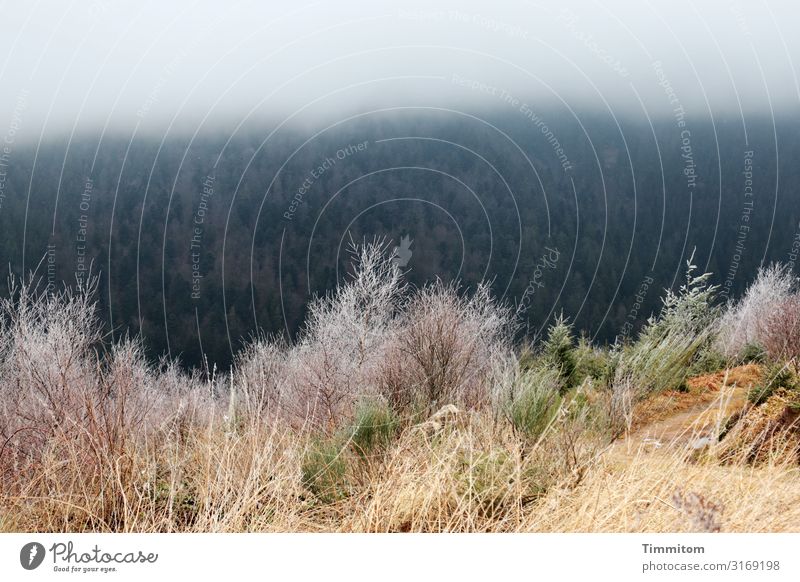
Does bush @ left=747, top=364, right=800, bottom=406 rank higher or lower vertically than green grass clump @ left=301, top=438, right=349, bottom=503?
higher

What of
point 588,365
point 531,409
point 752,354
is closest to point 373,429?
point 531,409

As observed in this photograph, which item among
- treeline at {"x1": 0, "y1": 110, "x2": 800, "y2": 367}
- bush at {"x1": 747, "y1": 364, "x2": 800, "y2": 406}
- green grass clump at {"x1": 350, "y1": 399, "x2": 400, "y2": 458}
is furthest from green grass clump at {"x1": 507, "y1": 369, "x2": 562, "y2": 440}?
treeline at {"x1": 0, "y1": 110, "x2": 800, "y2": 367}

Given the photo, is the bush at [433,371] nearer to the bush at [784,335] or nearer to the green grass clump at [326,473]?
the green grass clump at [326,473]

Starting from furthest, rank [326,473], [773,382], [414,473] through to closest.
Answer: [773,382] < [326,473] < [414,473]

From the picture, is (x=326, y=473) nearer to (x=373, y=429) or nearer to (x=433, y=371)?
(x=373, y=429)

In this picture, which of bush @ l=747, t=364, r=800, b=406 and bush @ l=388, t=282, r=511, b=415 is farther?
bush @ l=388, t=282, r=511, b=415

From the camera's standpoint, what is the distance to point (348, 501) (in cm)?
424

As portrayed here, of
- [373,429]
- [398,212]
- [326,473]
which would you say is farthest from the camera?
[398,212]

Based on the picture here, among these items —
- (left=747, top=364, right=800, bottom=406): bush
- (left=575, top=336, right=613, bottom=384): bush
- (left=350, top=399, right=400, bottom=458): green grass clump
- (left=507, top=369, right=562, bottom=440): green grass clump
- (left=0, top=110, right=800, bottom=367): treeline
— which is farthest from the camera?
(left=0, top=110, right=800, bottom=367): treeline

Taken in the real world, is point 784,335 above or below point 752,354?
above

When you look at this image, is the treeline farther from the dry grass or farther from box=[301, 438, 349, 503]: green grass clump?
box=[301, 438, 349, 503]: green grass clump

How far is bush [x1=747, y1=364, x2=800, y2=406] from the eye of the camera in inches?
200

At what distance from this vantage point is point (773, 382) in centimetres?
514

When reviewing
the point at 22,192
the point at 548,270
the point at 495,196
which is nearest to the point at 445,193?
the point at 495,196
